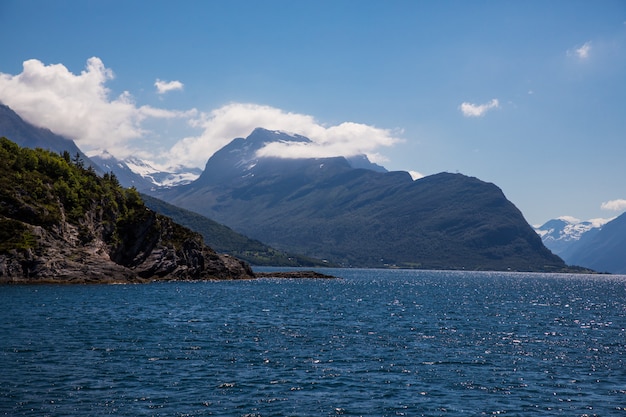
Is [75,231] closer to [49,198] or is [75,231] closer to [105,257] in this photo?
[105,257]

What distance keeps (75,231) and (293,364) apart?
118 meters

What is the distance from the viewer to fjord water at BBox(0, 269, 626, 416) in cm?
3597

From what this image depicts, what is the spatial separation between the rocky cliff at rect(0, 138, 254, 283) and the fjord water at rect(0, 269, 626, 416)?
4227 cm

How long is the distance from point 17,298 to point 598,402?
89300 millimetres

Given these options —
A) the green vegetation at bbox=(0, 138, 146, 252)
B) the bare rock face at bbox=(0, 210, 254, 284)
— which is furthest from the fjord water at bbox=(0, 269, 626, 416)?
the green vegetation at bbox=(0, 138, 146, 252)

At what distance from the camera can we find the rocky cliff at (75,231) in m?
126

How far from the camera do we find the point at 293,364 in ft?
159

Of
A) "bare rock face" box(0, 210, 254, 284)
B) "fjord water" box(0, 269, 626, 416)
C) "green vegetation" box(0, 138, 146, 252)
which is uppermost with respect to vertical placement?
"green vegetation" box(0, 138, 146, 252)

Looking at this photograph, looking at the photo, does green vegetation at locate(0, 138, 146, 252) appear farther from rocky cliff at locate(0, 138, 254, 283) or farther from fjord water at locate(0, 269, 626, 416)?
fjord water at locate(0, 269, 626, 416)

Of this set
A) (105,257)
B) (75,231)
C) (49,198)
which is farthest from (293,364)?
(49,198)

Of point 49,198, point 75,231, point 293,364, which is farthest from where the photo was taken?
point 49,198

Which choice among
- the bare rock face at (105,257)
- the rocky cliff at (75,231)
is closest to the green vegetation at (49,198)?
the rocky cliff at (75,231)

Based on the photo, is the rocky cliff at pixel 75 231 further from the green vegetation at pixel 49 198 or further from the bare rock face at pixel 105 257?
the bare rock face at pixel 105 257

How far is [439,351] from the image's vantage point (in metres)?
57.7
